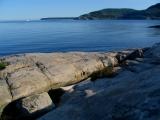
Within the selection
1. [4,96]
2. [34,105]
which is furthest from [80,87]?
[4,96]

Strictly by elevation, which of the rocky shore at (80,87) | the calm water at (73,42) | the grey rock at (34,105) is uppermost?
the rocky shore at (80,87)

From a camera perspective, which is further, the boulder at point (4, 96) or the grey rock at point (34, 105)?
the boulder at point (4, 96)

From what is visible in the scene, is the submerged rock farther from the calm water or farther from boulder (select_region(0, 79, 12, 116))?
the calm water

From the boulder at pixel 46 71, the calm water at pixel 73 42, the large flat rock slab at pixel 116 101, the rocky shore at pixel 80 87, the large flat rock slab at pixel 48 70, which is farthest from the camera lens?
the calm water at pixel 73 42

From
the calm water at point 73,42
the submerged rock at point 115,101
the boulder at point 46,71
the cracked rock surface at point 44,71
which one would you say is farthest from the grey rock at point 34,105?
the calm water at point 73,42

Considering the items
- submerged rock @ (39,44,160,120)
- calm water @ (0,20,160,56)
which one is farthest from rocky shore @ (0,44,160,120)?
calm water @ (0,20,160,56)

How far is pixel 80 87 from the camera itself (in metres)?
20.6

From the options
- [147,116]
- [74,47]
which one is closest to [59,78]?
[147,116]

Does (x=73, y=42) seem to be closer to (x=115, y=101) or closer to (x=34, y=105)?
(x=34, y=105)

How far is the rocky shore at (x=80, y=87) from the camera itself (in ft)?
46.5

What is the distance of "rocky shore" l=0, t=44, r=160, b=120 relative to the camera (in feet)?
46.5

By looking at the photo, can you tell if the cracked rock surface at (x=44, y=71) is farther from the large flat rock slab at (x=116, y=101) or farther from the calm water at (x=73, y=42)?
the calm water at (x=73, y=42)

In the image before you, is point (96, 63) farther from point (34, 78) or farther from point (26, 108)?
point (26, 108)

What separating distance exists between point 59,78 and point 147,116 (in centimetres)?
1185
